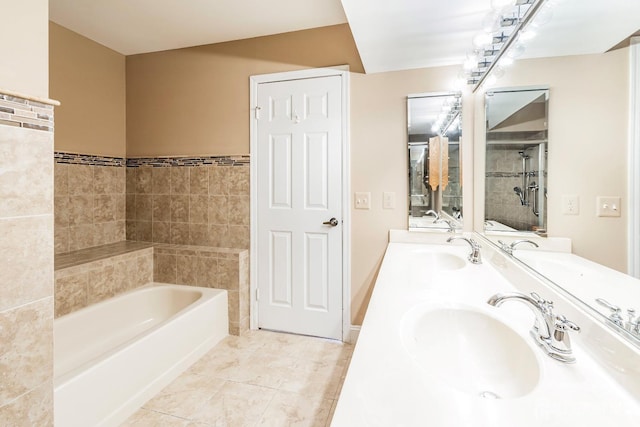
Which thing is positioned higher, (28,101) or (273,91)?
(273,91)

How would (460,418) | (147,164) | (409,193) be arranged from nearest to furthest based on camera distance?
(460,418) → (409,193) → (147,164)

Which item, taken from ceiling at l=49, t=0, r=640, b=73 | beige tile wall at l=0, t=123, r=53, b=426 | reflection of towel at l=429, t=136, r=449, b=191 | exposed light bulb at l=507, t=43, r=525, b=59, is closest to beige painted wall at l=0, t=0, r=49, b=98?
beige tile wall at l=0, t=123, r=53, b=426

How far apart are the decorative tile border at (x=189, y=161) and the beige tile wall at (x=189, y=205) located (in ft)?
0.11

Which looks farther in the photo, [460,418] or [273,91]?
[273,91]

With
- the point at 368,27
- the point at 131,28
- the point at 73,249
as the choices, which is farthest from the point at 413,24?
the point at 73,249

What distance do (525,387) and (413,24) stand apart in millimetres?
1617

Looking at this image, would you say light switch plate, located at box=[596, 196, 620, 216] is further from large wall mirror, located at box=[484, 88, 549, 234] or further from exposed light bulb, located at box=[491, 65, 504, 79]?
exposed light bulb, located at box=[491, 65, 504, 79]

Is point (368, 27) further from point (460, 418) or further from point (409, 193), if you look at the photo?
point (460, 418)

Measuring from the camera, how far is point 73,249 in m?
2.39

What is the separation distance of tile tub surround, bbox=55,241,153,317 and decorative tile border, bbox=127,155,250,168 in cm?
74

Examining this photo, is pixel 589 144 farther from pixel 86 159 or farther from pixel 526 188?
pixel 86 159

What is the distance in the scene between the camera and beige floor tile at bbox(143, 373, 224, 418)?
1.62m

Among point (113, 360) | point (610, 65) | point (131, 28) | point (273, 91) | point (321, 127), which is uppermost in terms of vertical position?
point (131, 28)

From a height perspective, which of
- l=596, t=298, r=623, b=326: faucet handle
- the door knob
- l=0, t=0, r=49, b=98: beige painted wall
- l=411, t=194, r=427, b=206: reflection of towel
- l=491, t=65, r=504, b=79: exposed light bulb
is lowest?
l=596, t=298, r=623, b=326: faucet handle
